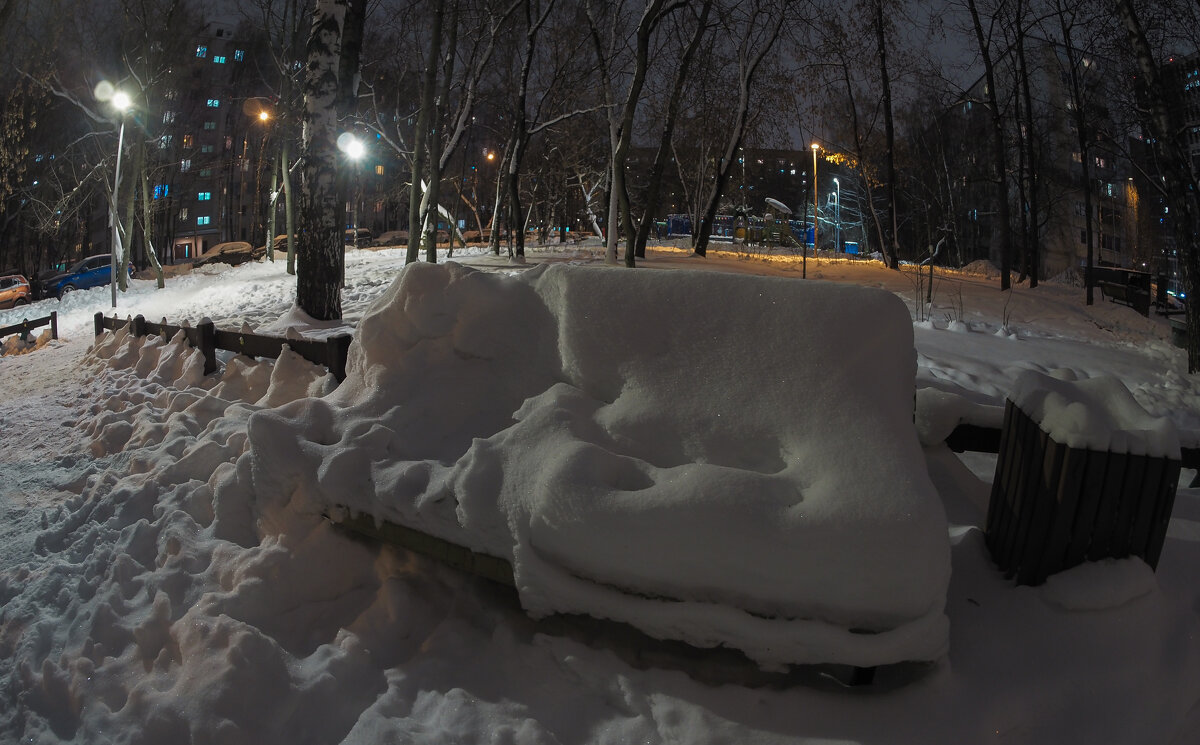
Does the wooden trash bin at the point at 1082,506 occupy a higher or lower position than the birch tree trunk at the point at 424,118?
lower

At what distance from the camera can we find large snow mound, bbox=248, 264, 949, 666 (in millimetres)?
2506

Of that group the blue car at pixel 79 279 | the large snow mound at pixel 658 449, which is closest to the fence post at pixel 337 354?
the large snow mound at pixel 658 449

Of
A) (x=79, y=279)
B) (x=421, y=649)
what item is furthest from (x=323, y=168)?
(x=79, y=279)

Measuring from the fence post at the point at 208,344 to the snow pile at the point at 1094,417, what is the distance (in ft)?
23.4

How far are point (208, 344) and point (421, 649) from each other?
5667 millimetres

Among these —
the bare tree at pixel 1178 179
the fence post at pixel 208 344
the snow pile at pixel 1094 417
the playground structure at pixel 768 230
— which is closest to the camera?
the snow pile at pixel 1094 417

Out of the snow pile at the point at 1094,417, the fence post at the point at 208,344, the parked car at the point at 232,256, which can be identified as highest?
the parked car at the point at 232,256

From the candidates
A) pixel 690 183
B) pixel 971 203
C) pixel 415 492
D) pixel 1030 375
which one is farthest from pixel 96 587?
pixel 971 203

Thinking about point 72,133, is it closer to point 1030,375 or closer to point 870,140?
point 870,140

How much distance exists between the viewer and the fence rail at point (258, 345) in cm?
602

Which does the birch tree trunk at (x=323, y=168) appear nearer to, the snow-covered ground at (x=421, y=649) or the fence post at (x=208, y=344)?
the fence post at (x=208, y=344)

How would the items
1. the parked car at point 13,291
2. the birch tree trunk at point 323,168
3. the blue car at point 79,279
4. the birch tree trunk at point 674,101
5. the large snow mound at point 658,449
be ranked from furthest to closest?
the blue car at point 79,279, the parked car at point 13,291, the birch tree trunk at point 674,101, the birch tree trunk at point 323,168, the large snow mound at point 658,449

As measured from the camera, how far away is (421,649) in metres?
3.06

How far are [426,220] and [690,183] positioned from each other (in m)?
29.1
